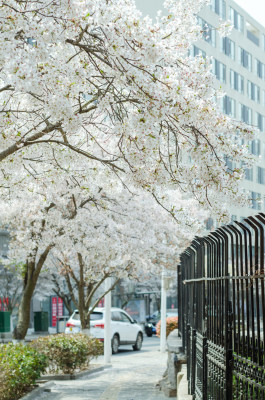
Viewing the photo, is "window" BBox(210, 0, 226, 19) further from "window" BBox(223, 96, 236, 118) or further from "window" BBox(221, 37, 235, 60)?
"window" BBox(223, 96, 236, 118)

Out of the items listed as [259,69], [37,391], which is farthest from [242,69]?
[37,391]

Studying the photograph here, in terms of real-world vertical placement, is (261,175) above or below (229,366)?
above

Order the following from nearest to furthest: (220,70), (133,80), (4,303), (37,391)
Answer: (133,80) < (37,391) < (4,303) < (220,70)

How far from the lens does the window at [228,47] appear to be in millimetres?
61019

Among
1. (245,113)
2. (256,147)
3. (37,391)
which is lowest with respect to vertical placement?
(37,391)

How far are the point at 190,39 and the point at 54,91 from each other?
3424mm

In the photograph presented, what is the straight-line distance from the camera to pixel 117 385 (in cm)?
1555

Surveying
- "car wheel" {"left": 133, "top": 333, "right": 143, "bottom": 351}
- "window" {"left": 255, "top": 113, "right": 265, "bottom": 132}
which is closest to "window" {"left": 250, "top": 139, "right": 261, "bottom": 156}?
"window" {"left": 255, "top": 113, "right": 265, "bottom": 132}

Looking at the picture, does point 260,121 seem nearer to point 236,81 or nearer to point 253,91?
point 253,91

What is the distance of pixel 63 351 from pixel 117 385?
1464 mm

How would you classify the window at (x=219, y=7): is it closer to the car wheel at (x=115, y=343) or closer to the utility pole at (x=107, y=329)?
the car wheel at (x=115, y=343)

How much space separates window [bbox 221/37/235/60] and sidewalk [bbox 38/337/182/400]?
144ft

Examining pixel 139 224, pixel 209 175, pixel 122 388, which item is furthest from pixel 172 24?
pixel 139 224

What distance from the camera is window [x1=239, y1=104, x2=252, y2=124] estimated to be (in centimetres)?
6466
